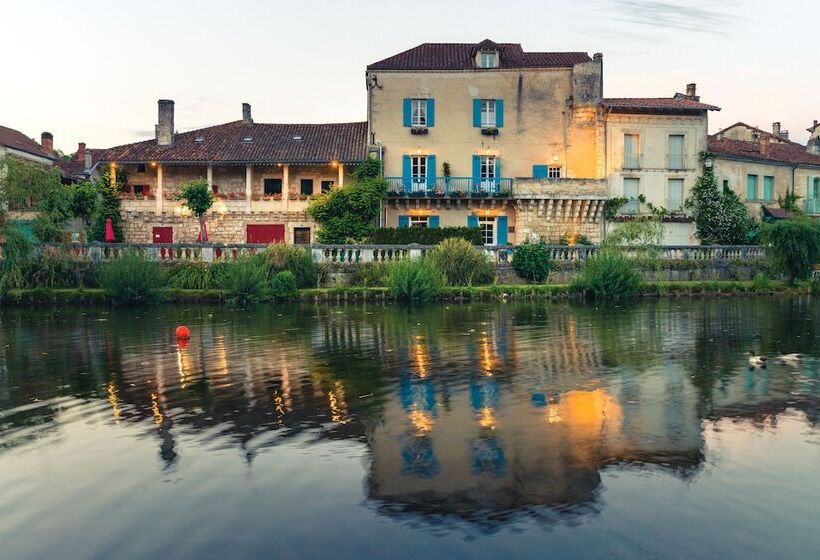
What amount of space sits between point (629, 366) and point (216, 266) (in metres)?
22.0

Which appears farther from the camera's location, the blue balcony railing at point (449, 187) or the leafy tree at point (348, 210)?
the blue balcony railing at point (449, 187)

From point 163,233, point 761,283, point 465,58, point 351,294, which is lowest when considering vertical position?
point 351,294

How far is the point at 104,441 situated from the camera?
9617 millimetres

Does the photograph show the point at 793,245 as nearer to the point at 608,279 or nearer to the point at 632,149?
the point at 608,279

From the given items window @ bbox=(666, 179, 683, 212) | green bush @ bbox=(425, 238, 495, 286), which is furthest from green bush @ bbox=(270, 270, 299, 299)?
window @ bbox=(666, 179, 683, 212)

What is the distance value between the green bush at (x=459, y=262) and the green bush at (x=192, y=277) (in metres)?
9.15

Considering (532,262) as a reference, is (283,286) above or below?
below

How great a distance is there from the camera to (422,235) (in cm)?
4038

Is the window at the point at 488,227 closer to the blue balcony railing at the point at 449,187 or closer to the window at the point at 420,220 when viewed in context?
the blue balcony railing at the point at 449,187

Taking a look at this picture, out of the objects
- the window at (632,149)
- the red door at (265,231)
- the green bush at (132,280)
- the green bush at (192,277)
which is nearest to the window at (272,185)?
the red door at (265,231)

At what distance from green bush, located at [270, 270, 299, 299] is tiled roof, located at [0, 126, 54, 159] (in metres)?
26.6

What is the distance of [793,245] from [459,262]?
15545 millimetres

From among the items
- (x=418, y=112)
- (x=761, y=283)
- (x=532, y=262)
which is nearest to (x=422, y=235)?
(x=532, y=262)

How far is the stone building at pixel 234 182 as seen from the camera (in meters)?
46.2
